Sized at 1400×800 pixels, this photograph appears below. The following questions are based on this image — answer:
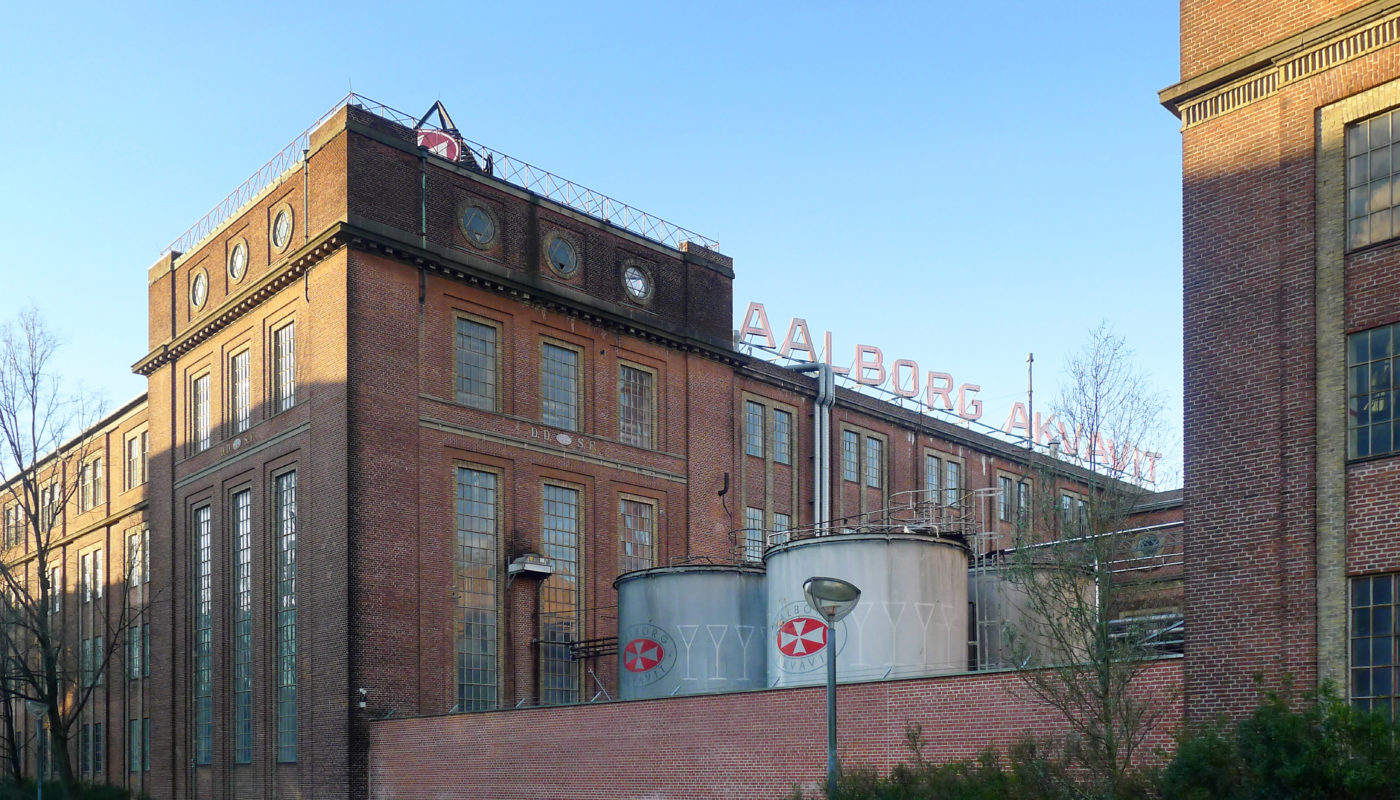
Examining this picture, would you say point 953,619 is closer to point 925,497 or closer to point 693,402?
point 693,402

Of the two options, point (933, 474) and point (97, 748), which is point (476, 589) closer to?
point (97, 748)

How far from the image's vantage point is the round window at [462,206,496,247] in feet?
130

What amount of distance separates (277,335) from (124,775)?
1862 cm

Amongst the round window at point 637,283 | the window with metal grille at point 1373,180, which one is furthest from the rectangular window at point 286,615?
the window with metal grille at point 1373,180

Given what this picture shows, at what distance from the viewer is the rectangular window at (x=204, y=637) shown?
42.1 m

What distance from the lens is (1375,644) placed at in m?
19.3

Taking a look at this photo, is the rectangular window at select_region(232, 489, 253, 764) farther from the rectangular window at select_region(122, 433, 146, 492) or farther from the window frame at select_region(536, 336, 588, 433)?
the rectangular window at select_region(122, 433, 146, 492)

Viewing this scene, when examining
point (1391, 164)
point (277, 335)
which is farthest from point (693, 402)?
point (1391, 164)

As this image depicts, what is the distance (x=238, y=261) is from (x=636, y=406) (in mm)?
12668

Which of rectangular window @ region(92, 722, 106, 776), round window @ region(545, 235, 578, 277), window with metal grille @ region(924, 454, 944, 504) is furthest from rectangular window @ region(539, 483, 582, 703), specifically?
rectangular window @ region(92, 722, 106, 776)

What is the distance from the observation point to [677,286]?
148ft

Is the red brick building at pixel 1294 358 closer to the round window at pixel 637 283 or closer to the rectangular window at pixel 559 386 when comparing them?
the rectangular window at pixel 559 386

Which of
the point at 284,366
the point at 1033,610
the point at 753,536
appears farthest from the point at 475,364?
the point at 1033,610

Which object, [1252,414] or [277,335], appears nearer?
[1252,414]
